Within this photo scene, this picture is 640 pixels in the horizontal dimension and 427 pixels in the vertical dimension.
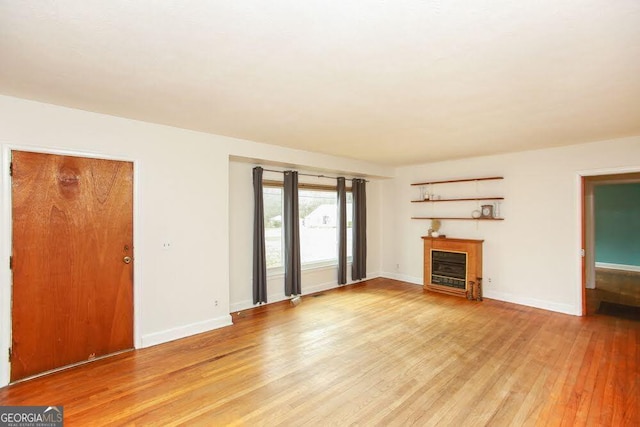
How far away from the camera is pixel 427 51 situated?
1861 mm

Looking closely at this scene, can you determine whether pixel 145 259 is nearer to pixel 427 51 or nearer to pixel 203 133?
pixel 203 133

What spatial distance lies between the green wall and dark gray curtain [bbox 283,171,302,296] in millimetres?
8398

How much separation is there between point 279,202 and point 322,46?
11.7ft

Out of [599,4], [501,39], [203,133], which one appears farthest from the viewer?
[203,133]

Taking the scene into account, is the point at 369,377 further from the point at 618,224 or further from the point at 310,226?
the point at 618,224

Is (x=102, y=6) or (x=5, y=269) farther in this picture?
(x=5, y=269)

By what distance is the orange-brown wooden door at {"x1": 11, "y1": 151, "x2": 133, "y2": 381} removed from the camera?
2727 millimetres

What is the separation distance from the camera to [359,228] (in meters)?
6.29

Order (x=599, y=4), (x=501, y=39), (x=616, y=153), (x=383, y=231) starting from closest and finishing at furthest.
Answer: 1. (x=599, y=4)
2. (x=501, y=39)
3. (x=616, y=153)
4. (x=383, y=231)

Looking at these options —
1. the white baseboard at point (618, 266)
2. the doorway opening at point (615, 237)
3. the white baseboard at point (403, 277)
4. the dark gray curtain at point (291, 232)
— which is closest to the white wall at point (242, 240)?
the dark gray curtain at point (291, 232)

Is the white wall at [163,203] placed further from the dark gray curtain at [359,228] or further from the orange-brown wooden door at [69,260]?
the dark gray curtain at [359,228]

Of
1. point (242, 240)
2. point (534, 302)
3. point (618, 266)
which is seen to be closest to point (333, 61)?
point (242, 240)

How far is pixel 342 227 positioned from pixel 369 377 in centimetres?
346

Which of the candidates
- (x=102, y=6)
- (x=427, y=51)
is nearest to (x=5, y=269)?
(x=102, y=6)
